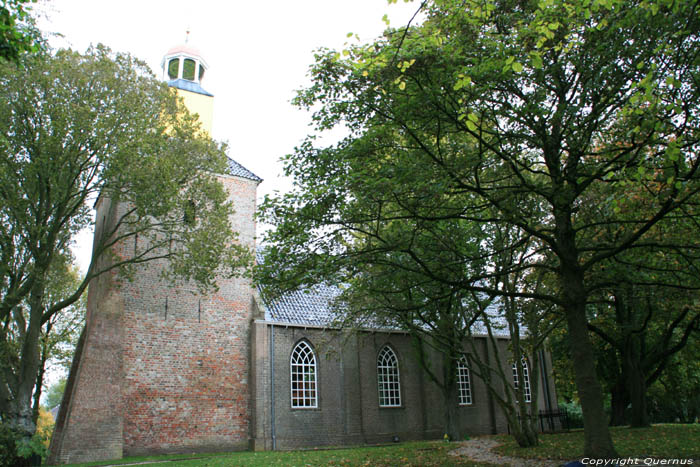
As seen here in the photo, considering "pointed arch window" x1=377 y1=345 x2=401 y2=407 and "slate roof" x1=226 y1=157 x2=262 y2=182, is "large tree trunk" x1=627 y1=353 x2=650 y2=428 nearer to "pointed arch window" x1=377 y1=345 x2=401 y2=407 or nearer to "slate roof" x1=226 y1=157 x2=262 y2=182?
"pointed arch window" x1=377 y1=345 x2=401 y2=407

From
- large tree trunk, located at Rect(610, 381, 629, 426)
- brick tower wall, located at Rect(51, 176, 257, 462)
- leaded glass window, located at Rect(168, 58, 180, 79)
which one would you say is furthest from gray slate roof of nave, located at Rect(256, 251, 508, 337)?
leaded glass window, located at Rect(168, 58, 180, 79)

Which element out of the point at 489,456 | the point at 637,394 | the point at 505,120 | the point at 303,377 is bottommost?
the point at 489,456

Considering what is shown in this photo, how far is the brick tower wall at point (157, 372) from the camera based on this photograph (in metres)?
18.7

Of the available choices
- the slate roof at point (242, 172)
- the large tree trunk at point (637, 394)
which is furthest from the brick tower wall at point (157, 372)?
the large tree trunk at point (637, 394)

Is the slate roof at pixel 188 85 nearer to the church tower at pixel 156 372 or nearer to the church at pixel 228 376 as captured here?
the church at pixel 228 376

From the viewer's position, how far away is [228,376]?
72.3ft

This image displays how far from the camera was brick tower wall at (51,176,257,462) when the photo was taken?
61.3ft

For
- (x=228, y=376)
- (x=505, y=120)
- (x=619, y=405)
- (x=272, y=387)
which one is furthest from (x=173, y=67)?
(x=619, y=405)

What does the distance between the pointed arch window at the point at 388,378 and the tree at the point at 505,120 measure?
52.4 ft

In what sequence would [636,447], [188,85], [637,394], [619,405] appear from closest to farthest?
[636,447], [637,394], [619,405], [188,85]

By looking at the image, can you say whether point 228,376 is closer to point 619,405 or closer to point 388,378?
point 388,378

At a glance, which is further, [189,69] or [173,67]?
[189,69]

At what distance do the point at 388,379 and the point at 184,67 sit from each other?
778 inches

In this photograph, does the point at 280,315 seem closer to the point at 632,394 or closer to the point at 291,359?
the point at 291,359
